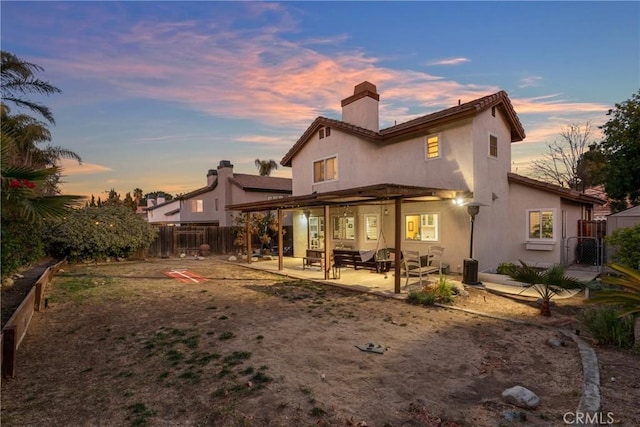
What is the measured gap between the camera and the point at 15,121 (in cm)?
1861

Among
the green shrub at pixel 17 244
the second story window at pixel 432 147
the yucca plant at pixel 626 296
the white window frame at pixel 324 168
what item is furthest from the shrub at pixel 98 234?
the yucca plant at pixel 626 296

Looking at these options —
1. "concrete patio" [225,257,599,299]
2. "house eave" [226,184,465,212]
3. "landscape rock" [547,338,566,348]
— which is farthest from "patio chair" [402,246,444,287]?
"landscape rock" [547,338,566,348]

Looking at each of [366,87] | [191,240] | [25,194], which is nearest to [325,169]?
[366,87]

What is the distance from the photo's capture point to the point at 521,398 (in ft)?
11.8

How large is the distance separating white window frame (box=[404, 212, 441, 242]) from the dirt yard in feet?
15.4

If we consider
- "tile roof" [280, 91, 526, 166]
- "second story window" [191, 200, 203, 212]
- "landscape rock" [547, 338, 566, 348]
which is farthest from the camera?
"second story window" [191, 200, 203, 212]

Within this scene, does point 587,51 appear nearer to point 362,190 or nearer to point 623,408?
point 362,190

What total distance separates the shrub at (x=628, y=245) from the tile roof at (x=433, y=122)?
573 centimetres

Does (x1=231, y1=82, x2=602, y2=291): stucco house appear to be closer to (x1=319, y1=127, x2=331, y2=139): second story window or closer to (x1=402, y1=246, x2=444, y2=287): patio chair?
(x1=319, y1=127, x2=331, y2=139): second story window

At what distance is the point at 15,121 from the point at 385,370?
24705mm

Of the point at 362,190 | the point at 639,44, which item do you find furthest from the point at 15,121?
the point at 639,44

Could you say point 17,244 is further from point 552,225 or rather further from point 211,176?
point 211,176

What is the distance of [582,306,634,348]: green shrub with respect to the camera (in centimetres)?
527

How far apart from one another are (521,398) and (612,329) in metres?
3.21
